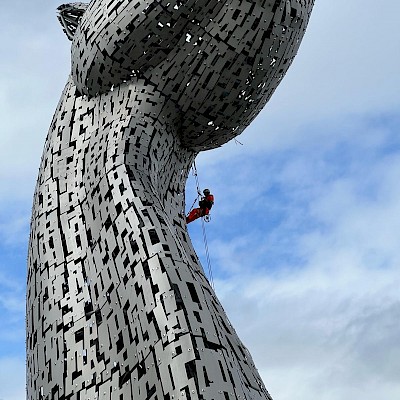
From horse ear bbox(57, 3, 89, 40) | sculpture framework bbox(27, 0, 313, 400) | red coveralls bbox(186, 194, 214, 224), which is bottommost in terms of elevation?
sculpture framework bbox(27, 0, 313, 400)

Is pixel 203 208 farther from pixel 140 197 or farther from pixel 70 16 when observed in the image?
pixel 140 197

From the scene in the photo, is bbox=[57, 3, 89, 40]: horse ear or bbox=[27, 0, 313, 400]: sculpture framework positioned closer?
bbox=[27, 0, 313, 400]: sculpture framework

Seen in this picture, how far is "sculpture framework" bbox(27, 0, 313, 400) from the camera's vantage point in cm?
434

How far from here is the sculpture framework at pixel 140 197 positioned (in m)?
4.34

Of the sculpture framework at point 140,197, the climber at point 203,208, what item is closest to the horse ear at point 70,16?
the sculpture framework at point 140,197

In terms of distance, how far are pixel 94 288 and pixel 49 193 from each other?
102 centimetres

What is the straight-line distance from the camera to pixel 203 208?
7.73m

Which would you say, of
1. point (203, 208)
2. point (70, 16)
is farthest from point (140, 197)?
point (203, 208)

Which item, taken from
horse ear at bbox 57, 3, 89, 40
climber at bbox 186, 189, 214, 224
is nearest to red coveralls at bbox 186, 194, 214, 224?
climber at bbox 186, 189, 214, 224

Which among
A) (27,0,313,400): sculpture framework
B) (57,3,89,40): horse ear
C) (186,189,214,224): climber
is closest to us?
(27,0,313,400): sculpture framework

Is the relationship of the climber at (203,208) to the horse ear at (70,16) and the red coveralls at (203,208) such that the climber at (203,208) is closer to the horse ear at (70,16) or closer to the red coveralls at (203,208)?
the red coveralls at (203,208)

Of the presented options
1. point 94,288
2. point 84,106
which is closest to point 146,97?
point 84,106

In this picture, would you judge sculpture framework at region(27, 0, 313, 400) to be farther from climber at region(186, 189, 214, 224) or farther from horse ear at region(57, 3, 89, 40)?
climber at region(186, 189, 214, 224)

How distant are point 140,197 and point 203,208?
8.97 ft
